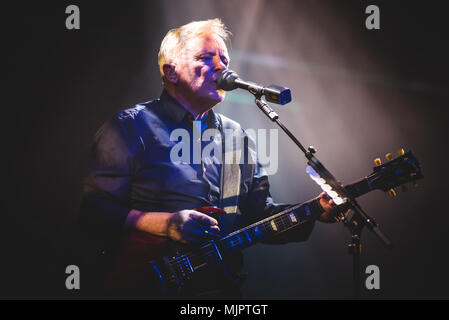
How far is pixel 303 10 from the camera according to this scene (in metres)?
3.01

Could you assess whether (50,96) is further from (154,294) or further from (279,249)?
(279,249)

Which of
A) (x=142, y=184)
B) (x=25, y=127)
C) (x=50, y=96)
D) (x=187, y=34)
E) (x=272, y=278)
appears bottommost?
(x=272, y=278)

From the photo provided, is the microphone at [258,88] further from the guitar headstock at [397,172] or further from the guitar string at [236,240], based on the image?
the guitar string at [236,240]

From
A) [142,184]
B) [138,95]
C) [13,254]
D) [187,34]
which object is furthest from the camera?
[138,95]

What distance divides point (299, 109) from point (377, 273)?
161cm

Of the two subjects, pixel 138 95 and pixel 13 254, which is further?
pixel 138 95

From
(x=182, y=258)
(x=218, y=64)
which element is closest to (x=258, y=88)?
(x=218, y=64)

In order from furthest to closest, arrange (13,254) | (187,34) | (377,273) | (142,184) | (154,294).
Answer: (377,273) → (13,254) → (187,34) → (142,184) → (154,294)

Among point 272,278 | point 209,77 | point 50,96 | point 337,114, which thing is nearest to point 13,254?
point 50,96

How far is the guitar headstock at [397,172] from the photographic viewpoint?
164 cm

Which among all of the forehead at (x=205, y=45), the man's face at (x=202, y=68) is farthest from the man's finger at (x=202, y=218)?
the forehead at (x=205, y=45)

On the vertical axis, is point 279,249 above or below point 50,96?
below

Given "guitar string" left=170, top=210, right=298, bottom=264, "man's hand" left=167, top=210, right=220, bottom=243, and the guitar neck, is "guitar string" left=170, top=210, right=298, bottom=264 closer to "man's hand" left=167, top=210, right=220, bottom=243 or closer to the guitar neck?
the guitar neck

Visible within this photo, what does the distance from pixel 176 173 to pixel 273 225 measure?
1.87 feet
